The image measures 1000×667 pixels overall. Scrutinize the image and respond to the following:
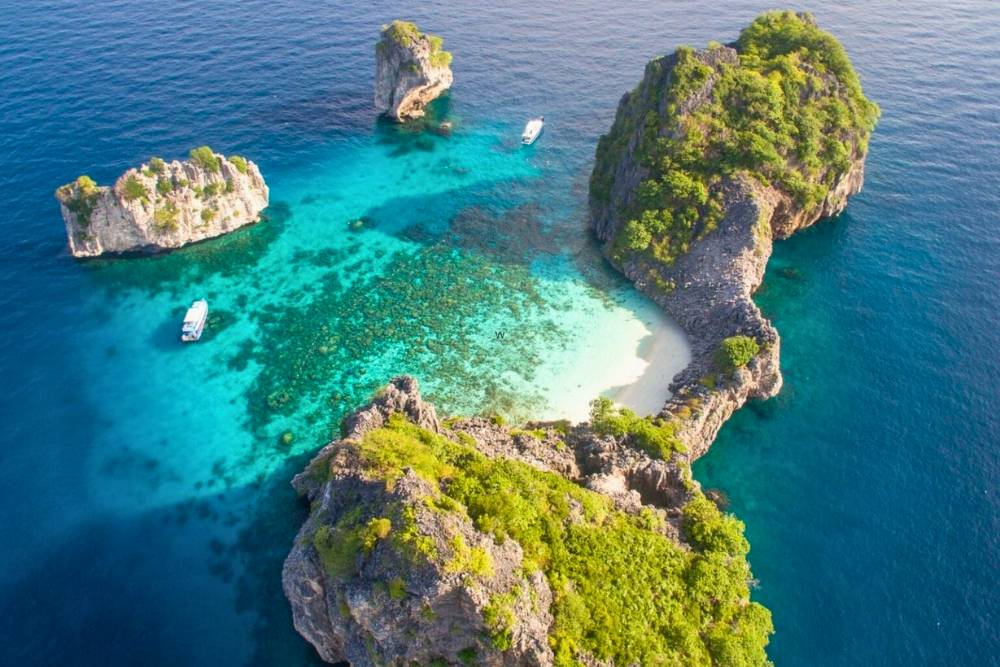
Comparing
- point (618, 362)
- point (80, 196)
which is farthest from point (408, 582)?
point (80, 196)

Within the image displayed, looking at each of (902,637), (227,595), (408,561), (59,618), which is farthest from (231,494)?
(902,637)

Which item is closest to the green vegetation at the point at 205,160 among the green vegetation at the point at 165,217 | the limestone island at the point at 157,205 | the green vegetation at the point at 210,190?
the limestone island at the point at 157,205

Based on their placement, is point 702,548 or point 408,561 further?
point 702,548

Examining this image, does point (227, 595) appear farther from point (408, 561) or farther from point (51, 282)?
point (51, 282)

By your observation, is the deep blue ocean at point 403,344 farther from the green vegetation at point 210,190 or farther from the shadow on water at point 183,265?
the green vegetation at point 210,190

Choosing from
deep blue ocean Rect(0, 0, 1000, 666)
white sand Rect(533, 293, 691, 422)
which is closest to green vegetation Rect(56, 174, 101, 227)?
deep blue ocean Rect(0, 0, 1000, 666)

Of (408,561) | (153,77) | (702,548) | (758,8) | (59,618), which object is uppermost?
(758,8)

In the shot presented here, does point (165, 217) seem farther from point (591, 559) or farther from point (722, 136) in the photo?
point (722, 136)
